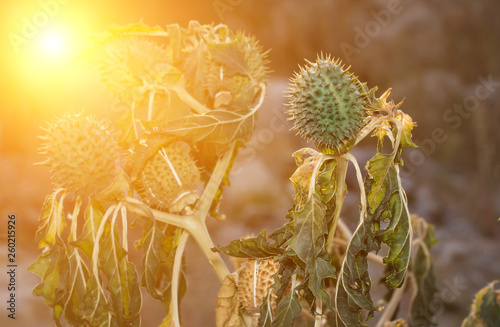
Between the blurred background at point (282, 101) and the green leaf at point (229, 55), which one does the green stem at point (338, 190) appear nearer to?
the green leaf at point (229, 55)

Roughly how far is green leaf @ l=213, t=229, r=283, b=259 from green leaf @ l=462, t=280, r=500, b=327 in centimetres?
50

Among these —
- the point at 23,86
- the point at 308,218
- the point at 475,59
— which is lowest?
the point at 308,218

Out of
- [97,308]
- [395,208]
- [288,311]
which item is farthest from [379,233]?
[97,308]

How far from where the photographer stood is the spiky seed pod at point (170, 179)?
26.5 inches

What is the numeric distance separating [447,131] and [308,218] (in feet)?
5.68

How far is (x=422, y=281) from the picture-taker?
1.00 m

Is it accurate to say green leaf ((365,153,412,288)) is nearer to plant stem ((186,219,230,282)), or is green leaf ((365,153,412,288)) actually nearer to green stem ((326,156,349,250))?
green stem ((326,156,349,250))

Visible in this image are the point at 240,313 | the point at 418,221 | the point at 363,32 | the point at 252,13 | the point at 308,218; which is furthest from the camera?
the point at 363,32

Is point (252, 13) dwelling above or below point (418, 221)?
above

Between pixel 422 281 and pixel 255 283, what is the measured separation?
19.7 inches

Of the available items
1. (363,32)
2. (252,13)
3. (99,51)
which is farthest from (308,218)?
(363,32)

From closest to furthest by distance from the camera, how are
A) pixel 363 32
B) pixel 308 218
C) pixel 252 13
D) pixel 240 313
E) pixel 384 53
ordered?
pixel 308 218 < pixel 240 313 < pixel 252 13 < pixel 363 32 < pixel 384 53

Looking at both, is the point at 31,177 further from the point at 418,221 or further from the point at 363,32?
the point at 363,32

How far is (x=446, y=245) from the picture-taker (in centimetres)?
198
